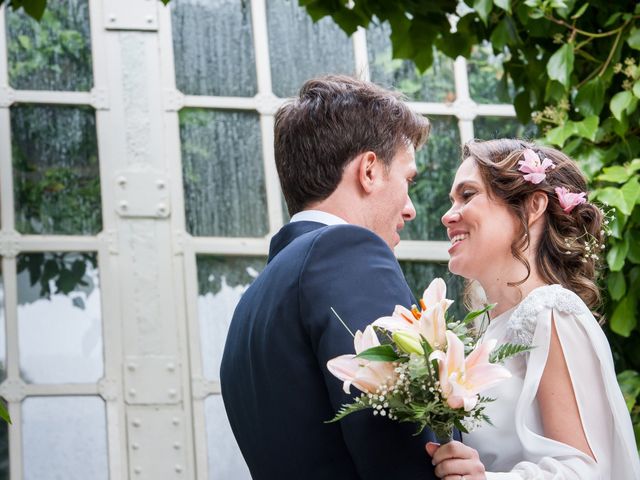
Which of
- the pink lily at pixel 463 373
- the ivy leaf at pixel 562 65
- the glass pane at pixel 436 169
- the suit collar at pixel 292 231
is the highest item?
the ivy leaf at pixel 562 65

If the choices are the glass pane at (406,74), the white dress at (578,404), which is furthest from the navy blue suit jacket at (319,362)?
the glass pane at (406,74)

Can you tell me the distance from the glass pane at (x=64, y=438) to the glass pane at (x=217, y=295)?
1.50 ft

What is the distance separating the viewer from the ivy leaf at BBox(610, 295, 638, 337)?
510cm

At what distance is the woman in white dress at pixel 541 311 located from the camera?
319cm

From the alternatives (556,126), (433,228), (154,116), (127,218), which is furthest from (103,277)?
(556,126)

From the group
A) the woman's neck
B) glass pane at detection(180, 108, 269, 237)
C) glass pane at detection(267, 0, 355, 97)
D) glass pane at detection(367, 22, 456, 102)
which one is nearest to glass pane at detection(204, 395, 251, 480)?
glass pane at detection(180, 108, 269, 237)

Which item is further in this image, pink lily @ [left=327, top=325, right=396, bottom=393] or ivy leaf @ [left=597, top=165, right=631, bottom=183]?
ivy leaf @ [left=597, top=165, right=631, bottom=183]

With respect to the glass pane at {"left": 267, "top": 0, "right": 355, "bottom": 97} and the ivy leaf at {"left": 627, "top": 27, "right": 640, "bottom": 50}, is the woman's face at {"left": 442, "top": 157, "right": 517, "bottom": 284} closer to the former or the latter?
the ivy leaf at {"left": 627, "top": 27, "right": 640, "bottom": 50}

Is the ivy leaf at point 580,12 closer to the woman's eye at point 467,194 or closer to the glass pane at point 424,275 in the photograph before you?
the glass pane at point 424,275

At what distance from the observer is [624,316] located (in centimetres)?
512

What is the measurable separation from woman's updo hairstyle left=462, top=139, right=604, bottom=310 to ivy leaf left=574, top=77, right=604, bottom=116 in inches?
61.7

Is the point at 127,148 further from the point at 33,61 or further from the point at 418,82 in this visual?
the point at 418,82

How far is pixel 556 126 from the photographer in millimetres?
5363

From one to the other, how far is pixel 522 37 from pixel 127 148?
1.60 m
